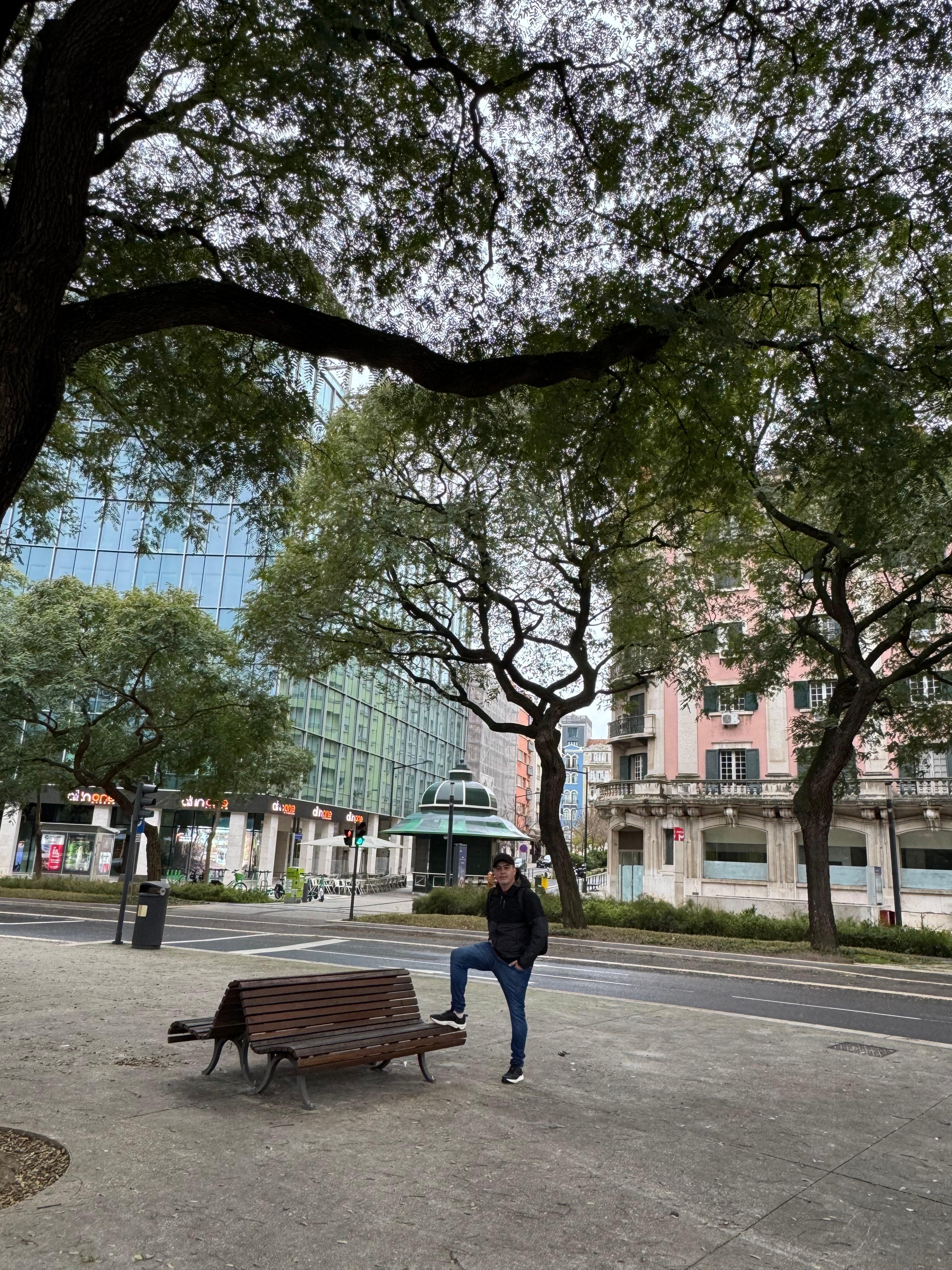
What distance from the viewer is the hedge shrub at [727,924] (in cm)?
2225

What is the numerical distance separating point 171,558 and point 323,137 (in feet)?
159

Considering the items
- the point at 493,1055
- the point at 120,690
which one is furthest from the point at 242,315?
the point at 120,690

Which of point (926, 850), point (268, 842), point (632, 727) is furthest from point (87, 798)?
point (926, 850)

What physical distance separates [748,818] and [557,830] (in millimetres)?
24167

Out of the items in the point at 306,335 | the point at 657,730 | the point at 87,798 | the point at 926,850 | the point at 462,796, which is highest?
the point at 657,730

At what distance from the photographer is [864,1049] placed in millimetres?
9305

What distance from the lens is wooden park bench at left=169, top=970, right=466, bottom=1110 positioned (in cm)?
598

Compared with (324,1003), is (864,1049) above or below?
below

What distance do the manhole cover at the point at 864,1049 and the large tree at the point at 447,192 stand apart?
705 centimetres

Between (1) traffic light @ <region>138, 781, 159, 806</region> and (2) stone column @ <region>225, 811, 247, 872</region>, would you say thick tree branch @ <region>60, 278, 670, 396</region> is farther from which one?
(2) stone column @ <region>225, 811, 247, 872</region>

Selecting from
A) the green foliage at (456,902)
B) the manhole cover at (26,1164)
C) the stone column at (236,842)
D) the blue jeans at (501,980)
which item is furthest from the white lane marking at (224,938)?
the stone column at (236,842)

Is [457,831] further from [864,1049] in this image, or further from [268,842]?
[864,1049]

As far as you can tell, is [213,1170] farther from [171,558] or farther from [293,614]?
[171,558]

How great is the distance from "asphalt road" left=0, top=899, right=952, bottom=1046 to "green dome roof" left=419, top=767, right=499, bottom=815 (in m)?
29.2
